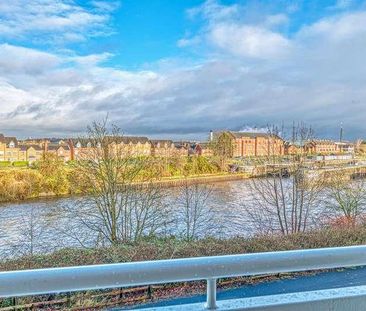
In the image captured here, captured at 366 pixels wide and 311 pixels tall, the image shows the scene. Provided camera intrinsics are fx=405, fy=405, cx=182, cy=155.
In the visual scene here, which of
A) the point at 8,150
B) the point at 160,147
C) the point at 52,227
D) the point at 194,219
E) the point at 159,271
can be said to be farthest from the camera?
the point at 8,150

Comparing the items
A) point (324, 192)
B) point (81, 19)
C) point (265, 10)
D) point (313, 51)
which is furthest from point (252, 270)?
point (324, 192)

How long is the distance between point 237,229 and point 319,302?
16.5 m

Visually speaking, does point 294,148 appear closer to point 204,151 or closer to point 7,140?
point 204,151

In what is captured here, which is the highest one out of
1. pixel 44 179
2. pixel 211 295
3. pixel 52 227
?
pixel 211 295

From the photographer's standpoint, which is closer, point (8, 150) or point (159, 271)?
point (159, 271)

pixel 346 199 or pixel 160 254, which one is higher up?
pixel 346 199

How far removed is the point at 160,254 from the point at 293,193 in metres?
8.14

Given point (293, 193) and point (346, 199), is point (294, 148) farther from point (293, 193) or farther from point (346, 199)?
point (346, 199)

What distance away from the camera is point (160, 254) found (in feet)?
37.6

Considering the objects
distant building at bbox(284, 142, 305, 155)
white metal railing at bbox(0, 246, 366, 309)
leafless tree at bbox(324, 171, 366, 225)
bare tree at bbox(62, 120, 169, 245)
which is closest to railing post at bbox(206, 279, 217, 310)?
white metal railing at bbox(0, 246, 366, 309)

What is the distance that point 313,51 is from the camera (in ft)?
39.6

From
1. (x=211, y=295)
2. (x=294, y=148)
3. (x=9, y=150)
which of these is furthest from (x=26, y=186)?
(x=211, y=295)

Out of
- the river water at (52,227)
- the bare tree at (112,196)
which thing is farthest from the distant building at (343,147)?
the bare tree at (112,196)

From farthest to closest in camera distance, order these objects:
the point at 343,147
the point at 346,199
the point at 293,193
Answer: the point at 343,147
the point at 346,199
the point at 293,193
